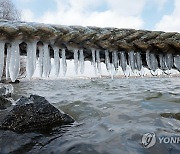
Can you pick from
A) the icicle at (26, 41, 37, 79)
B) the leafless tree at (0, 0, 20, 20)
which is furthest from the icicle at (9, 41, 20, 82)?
the leafless tree at (0, 0, 20, 20)

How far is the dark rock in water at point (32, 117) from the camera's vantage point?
3.58m

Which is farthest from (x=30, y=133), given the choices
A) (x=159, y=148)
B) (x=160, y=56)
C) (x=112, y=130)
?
(x=160, y=56)

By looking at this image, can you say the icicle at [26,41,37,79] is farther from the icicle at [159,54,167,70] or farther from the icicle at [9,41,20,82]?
the icicle at [159,54,167,70]

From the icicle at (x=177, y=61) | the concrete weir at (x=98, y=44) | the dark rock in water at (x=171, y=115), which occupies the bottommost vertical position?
the dark rock in water at (x=171, y=115)

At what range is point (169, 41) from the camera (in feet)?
7.95

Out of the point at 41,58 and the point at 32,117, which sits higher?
the point at 41,58

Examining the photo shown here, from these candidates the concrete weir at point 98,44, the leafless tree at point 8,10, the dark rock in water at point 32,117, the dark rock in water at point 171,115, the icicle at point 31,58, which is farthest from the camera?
the leafless tree at point 8,10

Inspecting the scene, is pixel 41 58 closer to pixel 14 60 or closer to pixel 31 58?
pixel 31 58

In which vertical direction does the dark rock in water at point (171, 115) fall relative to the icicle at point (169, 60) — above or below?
below

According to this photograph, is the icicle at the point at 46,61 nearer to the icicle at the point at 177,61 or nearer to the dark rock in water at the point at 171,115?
the icicle at the point at 177,61

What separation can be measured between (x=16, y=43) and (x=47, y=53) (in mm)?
341

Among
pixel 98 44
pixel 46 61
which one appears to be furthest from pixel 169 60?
pixel 46 61

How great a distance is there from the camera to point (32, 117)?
12.2 feet

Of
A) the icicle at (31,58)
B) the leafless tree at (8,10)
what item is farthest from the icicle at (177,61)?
the leafless tree at (8,10)
